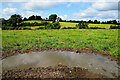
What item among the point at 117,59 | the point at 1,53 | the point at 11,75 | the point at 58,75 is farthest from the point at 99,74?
the point at 1,53

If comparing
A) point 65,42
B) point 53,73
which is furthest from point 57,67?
point 65,42

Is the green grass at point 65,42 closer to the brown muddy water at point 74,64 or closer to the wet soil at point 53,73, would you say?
the brown muddy water at point 74,64

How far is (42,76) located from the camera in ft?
15.5

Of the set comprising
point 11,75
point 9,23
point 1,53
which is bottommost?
point 11,75

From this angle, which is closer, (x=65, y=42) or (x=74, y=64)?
(x=74, y=64)

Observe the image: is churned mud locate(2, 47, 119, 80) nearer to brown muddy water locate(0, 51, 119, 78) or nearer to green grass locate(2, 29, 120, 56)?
brown muddy water locate(0, 51, 119, 78)

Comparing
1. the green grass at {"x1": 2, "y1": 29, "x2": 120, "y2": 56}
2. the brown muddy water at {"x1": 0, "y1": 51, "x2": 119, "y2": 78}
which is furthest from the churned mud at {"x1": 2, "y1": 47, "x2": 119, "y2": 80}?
the green grass at {"x1": 2, "y1": 29, "x2": 120, "y2": 56}

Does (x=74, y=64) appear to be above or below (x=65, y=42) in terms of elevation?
below

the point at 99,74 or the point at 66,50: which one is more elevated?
the point at 66,50

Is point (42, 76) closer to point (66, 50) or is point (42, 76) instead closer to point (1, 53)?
point (66, 50)

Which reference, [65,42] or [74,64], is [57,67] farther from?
[65,42]

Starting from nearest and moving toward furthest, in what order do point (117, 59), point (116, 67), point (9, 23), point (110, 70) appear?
point (110, 70), point (116, 67), point (117, 59), point (9, 23)

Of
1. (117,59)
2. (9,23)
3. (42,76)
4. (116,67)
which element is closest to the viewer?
(42,76)

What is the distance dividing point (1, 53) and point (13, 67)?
3.11 metres
